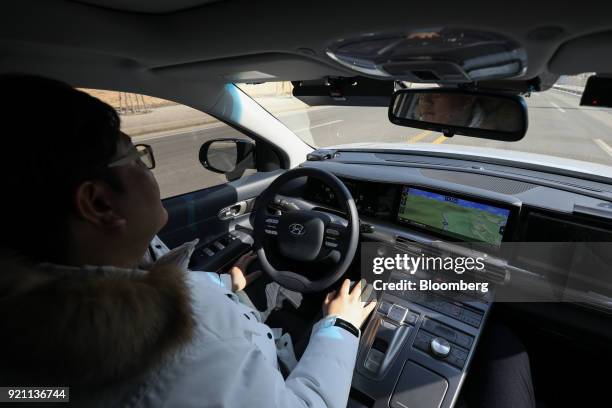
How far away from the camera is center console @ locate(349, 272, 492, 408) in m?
1.89

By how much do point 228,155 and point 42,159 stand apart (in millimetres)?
2736

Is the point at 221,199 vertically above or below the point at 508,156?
below

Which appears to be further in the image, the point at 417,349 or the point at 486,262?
the point at 486,262

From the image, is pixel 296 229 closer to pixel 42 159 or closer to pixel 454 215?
pixel 454 215

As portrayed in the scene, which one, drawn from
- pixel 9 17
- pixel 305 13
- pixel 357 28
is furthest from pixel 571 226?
pixel 9 17

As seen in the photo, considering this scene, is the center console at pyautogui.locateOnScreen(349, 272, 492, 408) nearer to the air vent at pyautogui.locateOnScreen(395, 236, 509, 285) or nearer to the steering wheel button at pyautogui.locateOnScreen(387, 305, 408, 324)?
the steering wheel button at pyautogui.locateOnScreen(387, 305, 408, 324)

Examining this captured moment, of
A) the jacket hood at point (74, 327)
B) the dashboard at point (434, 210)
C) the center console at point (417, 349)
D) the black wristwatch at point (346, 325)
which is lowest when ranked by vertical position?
the center console at point (417, 349)

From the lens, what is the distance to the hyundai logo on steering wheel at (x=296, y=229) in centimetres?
243

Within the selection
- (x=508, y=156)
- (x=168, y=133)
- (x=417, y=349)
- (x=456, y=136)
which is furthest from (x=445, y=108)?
(x=168, y=133)

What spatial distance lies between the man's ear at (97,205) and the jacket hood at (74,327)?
0.38 ft

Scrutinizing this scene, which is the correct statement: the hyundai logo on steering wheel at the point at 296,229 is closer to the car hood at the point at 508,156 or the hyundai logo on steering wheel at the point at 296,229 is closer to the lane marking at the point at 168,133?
the car hood at the point at 508,156

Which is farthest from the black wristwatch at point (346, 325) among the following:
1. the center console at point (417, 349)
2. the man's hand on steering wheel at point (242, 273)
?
the man's hand on steering wheel at point (242, 273)

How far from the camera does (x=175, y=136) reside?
8.87m

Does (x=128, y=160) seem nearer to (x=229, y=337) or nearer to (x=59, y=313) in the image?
(x=59, y=313)
